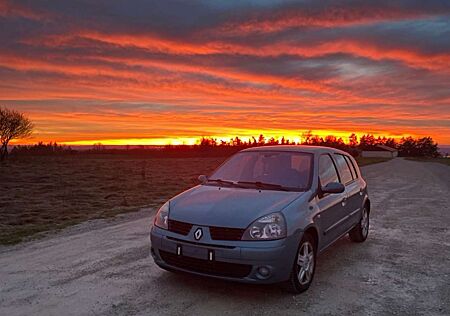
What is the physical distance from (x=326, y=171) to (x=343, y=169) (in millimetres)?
943

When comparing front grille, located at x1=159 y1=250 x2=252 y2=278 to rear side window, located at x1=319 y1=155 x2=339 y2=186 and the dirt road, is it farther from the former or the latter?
rear side window, located at x1=319 y1=155 x2=339 y2=186

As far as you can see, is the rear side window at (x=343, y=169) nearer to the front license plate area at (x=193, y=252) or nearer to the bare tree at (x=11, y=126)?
the front license plate area at (x=193, y=252)

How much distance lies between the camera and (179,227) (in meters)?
4.57

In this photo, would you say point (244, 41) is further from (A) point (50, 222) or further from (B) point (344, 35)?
(A) point (50, 222)

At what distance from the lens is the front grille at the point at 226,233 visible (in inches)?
168

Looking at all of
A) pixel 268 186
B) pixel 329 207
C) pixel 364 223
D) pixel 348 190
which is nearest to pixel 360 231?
pixel 364 223

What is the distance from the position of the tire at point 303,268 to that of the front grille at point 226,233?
76cm

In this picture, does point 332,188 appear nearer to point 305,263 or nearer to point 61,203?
point 305,263

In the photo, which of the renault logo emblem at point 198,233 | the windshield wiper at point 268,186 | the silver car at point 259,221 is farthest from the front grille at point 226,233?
the windshield wiper at point 268,186

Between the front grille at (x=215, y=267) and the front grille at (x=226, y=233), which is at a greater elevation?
the front grille at (x=226, y=233)

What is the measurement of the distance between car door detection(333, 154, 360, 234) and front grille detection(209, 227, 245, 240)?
2.44 metres

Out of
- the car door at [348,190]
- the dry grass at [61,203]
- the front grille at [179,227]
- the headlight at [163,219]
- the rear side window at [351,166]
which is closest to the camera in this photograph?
the front grille at [179,227]

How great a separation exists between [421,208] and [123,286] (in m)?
9.36

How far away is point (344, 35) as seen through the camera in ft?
56.1
